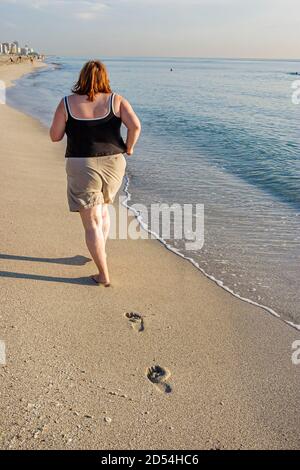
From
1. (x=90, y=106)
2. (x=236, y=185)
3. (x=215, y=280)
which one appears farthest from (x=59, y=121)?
(x=236, y=185)

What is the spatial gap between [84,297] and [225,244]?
7.27ft

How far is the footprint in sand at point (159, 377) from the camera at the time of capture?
2779 mm

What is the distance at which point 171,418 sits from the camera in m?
2.52

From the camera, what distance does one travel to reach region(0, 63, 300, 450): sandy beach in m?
2.42

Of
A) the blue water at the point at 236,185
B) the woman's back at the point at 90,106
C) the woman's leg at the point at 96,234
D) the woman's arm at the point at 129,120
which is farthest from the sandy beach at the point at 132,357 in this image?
the woman's back at the point at 90,106

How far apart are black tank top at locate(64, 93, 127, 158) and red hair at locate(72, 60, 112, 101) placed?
5.1 inches

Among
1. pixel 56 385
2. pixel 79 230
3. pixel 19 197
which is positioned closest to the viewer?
pixel 56 385

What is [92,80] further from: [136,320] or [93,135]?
[136,320]

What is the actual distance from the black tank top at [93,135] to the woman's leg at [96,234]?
1.61ft

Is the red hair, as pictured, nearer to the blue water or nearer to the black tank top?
the black tank top

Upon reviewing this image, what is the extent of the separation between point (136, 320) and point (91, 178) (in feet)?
4.01

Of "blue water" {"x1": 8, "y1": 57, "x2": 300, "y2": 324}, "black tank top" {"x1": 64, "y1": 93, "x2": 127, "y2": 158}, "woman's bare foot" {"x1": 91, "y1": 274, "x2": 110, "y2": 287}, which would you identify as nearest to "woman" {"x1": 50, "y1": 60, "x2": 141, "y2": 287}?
"black tank top" {"x1": 64, "y1": 93, "x2": 127, "y2": 158}
